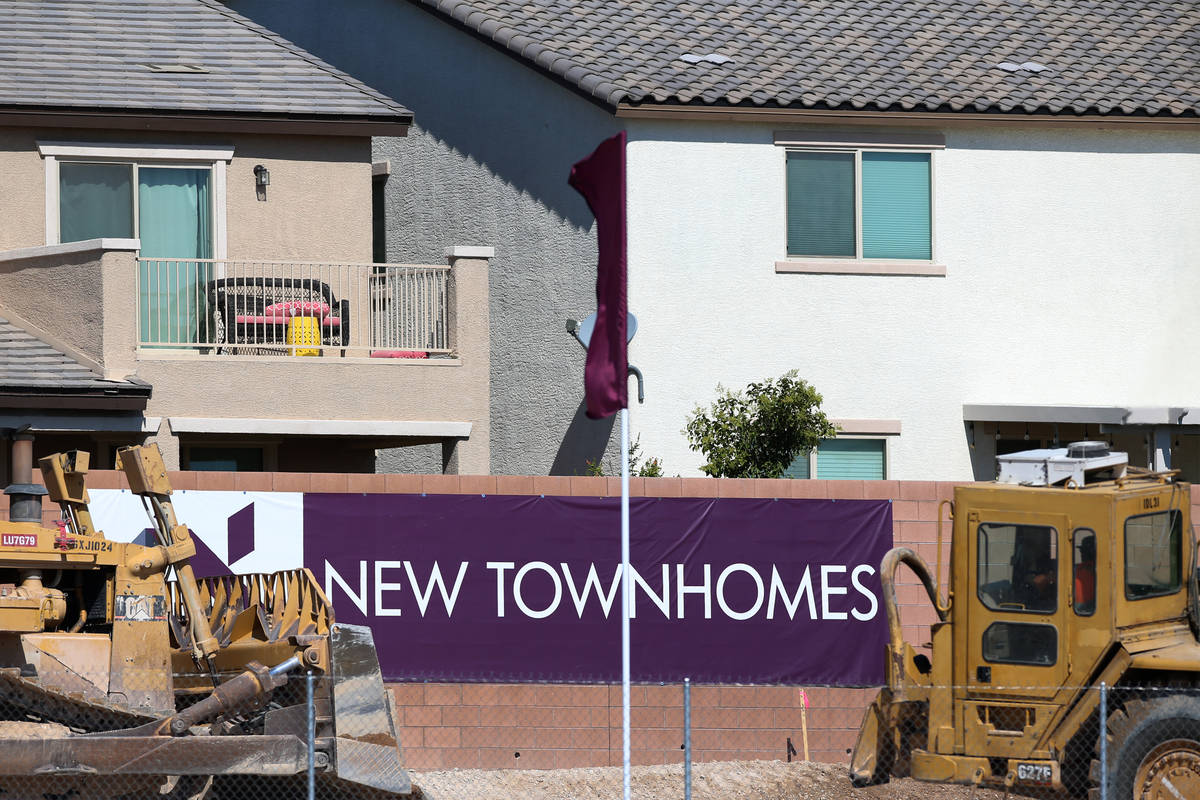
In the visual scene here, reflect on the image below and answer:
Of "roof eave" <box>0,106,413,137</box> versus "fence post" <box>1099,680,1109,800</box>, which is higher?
"roof eave" <box>0,106,413,137</box>

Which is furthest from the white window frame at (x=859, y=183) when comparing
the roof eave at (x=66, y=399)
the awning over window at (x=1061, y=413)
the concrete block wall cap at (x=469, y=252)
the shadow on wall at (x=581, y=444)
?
the roof eave at (x=66, y=399)

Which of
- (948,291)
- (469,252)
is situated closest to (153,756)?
(469,252)

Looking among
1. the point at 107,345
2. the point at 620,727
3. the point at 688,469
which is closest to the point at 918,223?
the point at 688,469

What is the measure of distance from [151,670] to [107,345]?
18.1ft

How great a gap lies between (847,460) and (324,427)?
Answer: 17.8 ft

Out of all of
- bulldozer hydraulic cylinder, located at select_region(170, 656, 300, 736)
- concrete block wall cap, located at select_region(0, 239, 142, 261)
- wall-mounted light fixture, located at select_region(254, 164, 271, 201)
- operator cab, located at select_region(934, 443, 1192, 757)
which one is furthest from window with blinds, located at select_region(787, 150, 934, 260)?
bulldozer hydraulic cylinder, located at select_region(170, 656, 300, 736)

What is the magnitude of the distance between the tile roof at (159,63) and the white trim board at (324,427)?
361 cm

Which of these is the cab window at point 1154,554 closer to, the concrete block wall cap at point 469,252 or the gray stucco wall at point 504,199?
the gray stucco wall at point 504,199

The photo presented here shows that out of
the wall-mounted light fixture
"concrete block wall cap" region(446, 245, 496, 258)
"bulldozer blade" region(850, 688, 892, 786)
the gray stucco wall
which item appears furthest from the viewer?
the gray stucco wall

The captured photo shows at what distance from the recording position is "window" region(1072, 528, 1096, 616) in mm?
11625

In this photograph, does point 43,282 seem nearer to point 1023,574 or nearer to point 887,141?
point 887,141

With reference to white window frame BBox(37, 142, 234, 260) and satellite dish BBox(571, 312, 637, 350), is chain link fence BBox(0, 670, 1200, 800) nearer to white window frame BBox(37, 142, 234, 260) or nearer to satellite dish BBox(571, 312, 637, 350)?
satellite dish BBox(571, 312, 637, 350)

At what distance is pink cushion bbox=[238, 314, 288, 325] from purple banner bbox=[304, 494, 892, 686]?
3.79 meters

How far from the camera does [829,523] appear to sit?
14.6m
